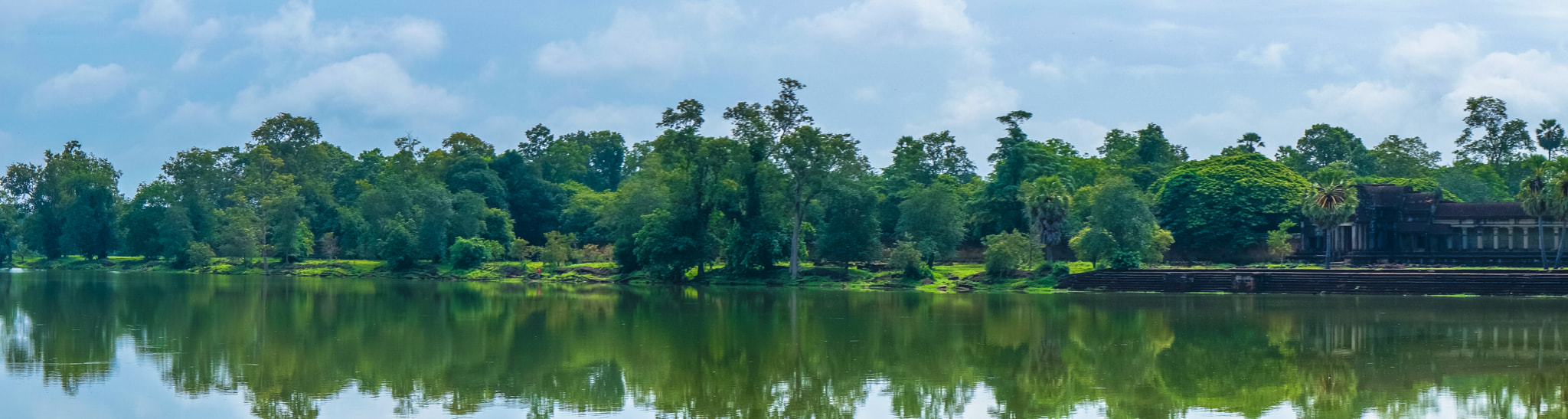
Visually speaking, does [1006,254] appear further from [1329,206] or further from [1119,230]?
[1329,206]

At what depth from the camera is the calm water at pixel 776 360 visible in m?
17.6

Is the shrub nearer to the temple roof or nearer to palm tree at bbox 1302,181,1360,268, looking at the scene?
palm tree at bbox 1302,181,1360,268

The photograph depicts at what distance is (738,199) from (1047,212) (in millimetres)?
14988

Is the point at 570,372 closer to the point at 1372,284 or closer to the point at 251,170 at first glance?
the point at 1372,284

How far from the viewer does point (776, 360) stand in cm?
2345

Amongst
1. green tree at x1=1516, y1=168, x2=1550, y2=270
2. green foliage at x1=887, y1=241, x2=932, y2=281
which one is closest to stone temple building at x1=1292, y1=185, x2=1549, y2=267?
green tree at x1=1516, y1=168, x2=1550, y2=270

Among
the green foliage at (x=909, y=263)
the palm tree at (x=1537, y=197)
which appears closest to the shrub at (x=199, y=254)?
the green foliage at (x=909, y=263)

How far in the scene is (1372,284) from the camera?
48.5 meters

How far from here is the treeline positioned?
201 feet

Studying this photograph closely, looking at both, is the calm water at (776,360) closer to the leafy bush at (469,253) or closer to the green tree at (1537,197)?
the green tree at (1537,197)

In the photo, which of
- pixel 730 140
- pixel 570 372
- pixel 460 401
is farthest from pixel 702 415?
pixel 730 140

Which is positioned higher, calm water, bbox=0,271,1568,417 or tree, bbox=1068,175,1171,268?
tree, bbox=1068,175,1171,268

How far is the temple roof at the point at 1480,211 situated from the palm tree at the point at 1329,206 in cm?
918

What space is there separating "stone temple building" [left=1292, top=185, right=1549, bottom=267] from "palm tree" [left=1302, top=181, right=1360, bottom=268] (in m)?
5.79
